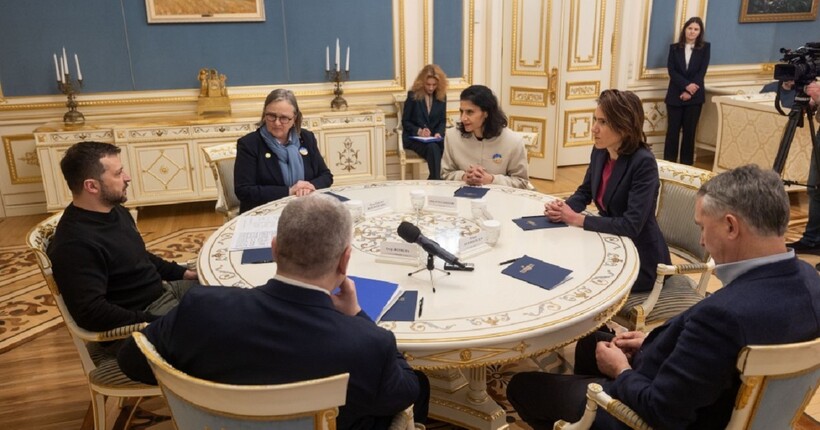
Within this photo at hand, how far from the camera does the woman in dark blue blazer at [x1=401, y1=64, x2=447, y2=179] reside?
5266mm

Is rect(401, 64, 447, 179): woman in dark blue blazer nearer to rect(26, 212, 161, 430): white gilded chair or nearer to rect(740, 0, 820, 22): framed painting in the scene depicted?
rect(26, 212, 161, 430): white gilded chair

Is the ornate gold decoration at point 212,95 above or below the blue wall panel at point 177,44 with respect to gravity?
below

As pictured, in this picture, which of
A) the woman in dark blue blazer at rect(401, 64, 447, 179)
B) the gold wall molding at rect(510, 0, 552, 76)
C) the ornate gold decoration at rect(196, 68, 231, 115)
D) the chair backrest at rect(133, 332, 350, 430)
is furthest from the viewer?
the gold wall molding at rect(510, 0, 552, 76)

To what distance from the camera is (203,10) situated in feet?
16.9

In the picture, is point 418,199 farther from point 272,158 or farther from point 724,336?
point 724,336

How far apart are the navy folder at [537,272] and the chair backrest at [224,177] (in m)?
1.86

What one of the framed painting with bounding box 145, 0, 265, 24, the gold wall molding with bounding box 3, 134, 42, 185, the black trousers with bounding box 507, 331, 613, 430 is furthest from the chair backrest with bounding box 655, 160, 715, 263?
the gold wall molding with bounding box 3, 134, 42, 185

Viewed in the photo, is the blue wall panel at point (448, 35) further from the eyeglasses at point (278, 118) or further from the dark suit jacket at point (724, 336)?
the dark suit jacket at point (724, 336)

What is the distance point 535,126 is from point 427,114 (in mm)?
1192

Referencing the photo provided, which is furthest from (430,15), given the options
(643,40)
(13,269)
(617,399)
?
(617,399)

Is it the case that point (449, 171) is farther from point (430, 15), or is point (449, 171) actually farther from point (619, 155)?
point (430, 15)

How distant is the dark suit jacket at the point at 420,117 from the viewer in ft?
17.5

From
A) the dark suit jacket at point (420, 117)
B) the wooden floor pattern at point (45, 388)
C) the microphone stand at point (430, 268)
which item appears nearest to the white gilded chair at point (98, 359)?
the wooden floor pattern at point (45, 388)

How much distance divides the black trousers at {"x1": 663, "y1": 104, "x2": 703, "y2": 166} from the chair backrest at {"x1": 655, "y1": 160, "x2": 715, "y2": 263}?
3771 millimetres
